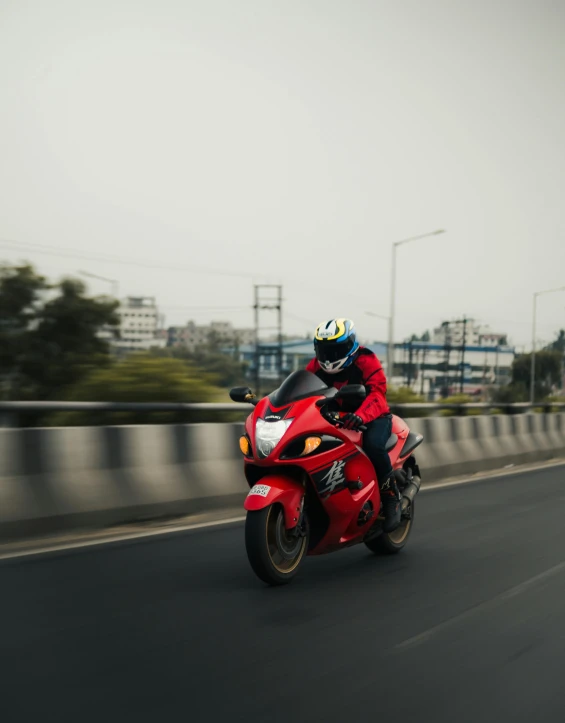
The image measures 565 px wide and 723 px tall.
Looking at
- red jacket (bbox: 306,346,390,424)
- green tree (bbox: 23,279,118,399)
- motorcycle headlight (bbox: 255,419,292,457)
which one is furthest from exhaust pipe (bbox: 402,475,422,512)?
green tree (bbox: 23,279,118,399)

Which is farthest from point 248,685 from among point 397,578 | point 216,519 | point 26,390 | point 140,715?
point 26,390

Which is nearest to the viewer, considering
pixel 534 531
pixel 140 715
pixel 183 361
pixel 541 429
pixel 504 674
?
pixel 140 715

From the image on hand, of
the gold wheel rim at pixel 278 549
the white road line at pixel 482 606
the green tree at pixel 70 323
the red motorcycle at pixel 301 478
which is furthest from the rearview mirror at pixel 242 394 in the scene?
the green tree at pixel 70 323

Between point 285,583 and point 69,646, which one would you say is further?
point 285,583

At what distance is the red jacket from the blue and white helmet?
14 cm

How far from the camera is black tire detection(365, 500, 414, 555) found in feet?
24.8

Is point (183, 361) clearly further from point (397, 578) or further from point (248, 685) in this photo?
point (248, 685)

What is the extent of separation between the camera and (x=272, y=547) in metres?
6.14

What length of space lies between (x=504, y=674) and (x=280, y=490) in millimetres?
1872

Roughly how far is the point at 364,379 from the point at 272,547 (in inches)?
59.4

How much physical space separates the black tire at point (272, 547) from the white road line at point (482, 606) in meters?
1.13

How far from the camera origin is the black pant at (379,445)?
22.4 feet

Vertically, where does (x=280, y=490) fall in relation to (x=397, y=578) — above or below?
above

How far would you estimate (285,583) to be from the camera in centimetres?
627
